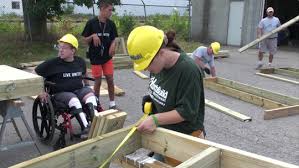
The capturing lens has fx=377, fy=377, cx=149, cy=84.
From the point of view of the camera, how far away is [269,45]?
1191 cm

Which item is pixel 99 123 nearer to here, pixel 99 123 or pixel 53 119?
pixel 99 123

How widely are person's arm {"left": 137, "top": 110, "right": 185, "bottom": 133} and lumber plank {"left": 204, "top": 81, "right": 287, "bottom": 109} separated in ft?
16.8

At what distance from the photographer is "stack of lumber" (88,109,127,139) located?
99.7 inches

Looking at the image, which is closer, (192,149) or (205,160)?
(205,160)

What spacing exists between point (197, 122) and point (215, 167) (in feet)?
1.79

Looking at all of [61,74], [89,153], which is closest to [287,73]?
[61,74]

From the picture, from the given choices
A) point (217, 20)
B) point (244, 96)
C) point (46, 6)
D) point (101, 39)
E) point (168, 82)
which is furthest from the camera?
point (217, 20)

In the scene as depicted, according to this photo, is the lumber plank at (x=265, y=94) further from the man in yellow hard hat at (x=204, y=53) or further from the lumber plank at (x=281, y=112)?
the man in yellow hard hat at (x=204, y=53)

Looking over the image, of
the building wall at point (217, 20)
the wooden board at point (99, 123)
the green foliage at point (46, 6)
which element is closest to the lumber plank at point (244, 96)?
the wooden board at point (99, 123)

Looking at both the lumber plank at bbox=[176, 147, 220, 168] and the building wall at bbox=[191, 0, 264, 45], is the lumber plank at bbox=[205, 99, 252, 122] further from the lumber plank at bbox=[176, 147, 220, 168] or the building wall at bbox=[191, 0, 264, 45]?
the building wall at bbox=[191, 0, 264, 45]

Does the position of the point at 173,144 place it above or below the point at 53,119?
above

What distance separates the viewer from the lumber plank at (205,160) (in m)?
2.08

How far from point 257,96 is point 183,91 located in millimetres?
5677

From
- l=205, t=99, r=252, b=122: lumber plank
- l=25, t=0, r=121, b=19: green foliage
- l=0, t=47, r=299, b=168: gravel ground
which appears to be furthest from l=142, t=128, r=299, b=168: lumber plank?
l=25, t=0, r=121, b=19: green foliage
